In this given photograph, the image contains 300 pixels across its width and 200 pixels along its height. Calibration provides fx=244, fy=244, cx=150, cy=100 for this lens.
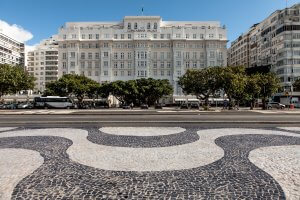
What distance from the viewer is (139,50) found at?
330 feet

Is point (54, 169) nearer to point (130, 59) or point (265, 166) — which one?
point (265, 166)

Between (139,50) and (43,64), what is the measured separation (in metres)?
75.4

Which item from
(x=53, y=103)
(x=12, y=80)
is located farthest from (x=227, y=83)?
(x=53, y=103)

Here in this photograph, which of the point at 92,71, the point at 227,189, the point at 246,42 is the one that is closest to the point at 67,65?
the point at 92,71

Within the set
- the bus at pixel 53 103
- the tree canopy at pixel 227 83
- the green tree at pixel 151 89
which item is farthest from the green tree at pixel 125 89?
the tree canopy at pixel 227 83

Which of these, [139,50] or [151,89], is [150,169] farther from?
[139,50]

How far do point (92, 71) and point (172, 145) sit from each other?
311ft

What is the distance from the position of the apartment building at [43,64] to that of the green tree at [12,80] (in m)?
90.0

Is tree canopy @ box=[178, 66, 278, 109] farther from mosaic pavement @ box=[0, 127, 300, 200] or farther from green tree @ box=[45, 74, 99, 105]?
mosaic pavement @ box=[0, 127, 300, 200]

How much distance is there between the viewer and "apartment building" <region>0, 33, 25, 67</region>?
125 meters

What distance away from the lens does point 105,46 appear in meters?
102

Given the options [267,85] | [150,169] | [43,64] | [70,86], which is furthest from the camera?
[43,64]

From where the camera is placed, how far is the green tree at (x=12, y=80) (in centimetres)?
5228

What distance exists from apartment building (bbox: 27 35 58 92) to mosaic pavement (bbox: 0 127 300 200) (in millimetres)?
142635
